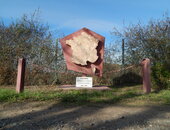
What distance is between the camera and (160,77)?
24.2ft

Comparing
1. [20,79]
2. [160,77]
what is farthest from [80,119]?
[160,77]

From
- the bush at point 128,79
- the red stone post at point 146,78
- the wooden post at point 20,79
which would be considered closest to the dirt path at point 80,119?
the wooden post at point 20,79

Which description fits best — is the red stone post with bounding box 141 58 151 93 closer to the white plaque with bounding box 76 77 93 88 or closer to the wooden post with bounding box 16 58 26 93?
the white plaque with bounding box 76 77 93 88

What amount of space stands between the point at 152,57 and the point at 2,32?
7.97m

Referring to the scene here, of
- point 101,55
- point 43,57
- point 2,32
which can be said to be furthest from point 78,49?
point 2,32

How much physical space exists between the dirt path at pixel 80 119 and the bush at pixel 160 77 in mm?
4069

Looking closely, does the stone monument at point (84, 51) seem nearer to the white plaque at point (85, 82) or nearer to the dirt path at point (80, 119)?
the white plaque at point (85, 82)

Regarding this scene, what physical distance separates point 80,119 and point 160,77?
5.33 metres

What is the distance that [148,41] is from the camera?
9672mm

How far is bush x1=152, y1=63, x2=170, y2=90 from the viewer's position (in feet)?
24.0

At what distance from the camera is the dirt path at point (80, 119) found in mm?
2678

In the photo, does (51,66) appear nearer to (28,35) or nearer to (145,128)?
(28,35)

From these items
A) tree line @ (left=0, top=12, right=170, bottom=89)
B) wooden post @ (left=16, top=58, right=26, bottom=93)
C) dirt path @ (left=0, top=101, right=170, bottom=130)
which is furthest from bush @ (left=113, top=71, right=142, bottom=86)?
dirt path @ (left=0, top=101, right=170, bottom=130)

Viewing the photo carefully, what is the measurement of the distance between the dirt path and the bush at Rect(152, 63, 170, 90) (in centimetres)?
407
